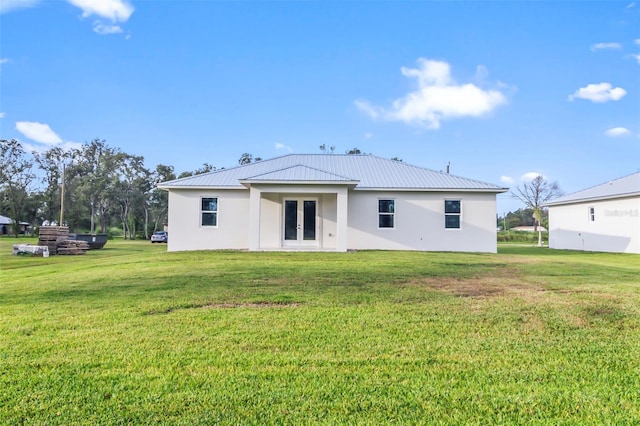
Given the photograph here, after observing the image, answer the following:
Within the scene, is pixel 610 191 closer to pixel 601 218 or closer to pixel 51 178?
pixel 601 218

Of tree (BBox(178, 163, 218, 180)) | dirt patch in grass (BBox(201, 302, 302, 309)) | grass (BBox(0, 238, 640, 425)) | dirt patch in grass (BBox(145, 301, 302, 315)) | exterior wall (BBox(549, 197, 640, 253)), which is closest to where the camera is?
grass (BBox(0, 238, 640, 425))

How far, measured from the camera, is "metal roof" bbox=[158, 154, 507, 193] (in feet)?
50.8

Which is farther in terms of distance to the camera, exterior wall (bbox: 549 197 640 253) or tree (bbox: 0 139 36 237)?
tree (bbox: 0 139 36 237)

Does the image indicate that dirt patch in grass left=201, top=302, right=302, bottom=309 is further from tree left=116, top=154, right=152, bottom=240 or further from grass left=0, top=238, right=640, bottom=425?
tree left=116, top=154, right=152, bottom=240

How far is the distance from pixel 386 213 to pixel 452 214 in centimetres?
300

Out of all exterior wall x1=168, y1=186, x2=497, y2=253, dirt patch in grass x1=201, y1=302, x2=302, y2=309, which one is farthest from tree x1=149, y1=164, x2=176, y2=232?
dirt patch in grass x1=201, y1=302, x2=302, y2=309

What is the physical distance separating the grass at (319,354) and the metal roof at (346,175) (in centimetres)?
864

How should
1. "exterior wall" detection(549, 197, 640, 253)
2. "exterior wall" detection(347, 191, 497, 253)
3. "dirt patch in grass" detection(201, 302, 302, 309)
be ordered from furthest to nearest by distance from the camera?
"exterior wall" detection(549, 197, 640, 253) < "exterior wall" detection(347, 191, 497, 253) < "dirt patch in grass" detection(201, 302, 302, 309)

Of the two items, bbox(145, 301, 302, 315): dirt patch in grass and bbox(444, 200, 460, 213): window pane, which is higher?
bbox(444, 200, 460, 213): window pane

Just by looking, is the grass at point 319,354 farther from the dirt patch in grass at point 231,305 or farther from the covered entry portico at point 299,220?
the covered entry portico at point 299,220

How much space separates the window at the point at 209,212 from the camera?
16875mm

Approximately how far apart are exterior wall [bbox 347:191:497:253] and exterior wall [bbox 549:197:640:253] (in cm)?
798

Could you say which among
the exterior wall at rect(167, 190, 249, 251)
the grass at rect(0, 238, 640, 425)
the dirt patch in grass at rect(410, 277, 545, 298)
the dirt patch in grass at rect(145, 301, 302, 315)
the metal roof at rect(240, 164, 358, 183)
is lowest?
the grass at rect(0, 238, 640, 425)

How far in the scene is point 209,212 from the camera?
16.9 meters
